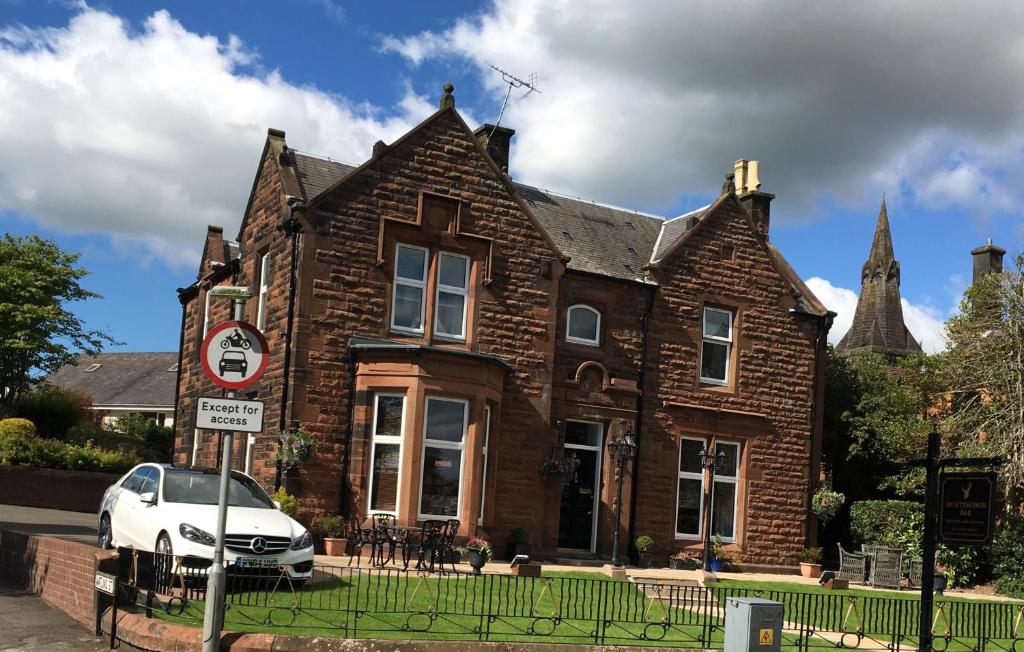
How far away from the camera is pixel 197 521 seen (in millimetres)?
13398

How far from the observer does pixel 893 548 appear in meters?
23.1

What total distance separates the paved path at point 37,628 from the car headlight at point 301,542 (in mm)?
2741

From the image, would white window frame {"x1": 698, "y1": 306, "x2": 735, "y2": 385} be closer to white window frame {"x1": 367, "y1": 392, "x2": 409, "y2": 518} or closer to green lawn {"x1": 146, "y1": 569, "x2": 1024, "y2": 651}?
white window frame {"x1": 367, "y1": 392, "x2": 409, "y2": 518}

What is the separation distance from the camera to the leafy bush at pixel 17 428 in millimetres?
28395

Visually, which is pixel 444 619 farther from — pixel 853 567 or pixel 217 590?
pixel 853 567

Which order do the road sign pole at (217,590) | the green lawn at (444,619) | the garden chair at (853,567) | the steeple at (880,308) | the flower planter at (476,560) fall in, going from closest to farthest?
the road sign pole at (217,590) → the green lawn at (444,619) → the flower planter at (476,560) → the garden chair at (853,567) → the steeple at (880,308)

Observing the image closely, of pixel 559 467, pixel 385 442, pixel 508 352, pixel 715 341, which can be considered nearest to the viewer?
pixel 385 442

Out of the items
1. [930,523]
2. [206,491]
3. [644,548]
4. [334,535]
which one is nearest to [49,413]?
[334,535]

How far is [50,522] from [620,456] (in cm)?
1220

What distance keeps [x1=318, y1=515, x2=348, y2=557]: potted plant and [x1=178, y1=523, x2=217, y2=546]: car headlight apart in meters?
5.77

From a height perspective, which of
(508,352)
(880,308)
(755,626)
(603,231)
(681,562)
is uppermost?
(880,308)

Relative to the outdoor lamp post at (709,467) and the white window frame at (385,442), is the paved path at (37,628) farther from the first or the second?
the outdoor lamp post at (709,467)

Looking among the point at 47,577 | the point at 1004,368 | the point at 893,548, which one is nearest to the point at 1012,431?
the point at 1004,368

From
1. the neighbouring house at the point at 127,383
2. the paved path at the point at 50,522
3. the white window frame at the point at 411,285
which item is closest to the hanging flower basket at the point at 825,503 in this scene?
the white window frame at the point at 411,285
